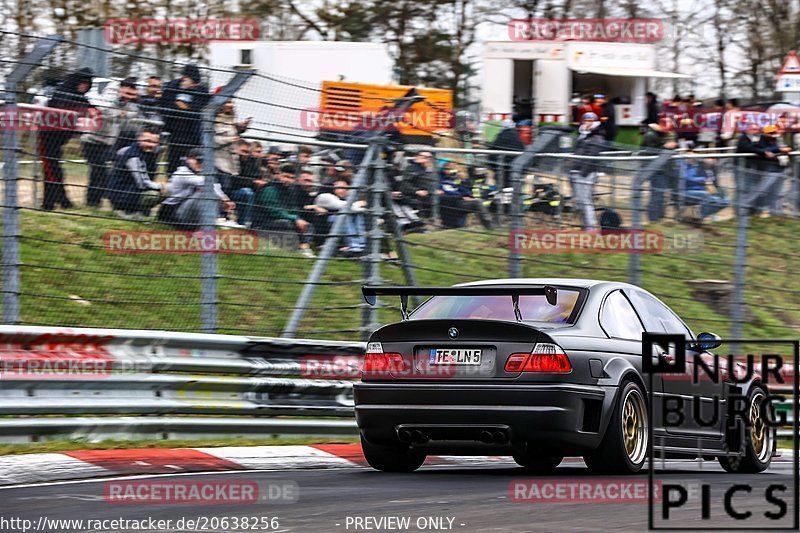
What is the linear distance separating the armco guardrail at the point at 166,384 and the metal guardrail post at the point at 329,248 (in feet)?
1.16

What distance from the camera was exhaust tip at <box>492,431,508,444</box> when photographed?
8.10 m

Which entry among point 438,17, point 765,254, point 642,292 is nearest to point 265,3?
point 438,17

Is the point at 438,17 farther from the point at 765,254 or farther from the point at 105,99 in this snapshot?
the point at 105,99

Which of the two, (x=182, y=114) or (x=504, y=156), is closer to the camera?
(x=182, y=114)

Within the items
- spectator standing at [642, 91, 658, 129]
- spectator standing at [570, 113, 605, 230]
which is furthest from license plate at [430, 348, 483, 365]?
spectator standing at [642, 91, 658, 129]

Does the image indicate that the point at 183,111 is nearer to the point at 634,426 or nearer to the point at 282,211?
the point at 282,211

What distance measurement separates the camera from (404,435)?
8398 mm

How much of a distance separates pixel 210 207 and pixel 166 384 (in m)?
1.54

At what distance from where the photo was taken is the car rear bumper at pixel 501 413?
26.4 feet

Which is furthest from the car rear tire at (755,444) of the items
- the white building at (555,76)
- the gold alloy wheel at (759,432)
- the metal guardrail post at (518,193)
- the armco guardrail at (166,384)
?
the white building at (555,76)

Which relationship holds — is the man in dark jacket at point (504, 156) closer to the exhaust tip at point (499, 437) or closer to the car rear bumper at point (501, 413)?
the car rear bumper at point (501, 413)

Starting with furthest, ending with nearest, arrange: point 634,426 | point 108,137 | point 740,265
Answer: point 740,265 < point 108,137 < point 634,426

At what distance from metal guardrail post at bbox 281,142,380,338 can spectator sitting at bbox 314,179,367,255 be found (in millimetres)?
44

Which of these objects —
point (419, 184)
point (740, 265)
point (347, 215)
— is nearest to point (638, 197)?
point (740, 265)
